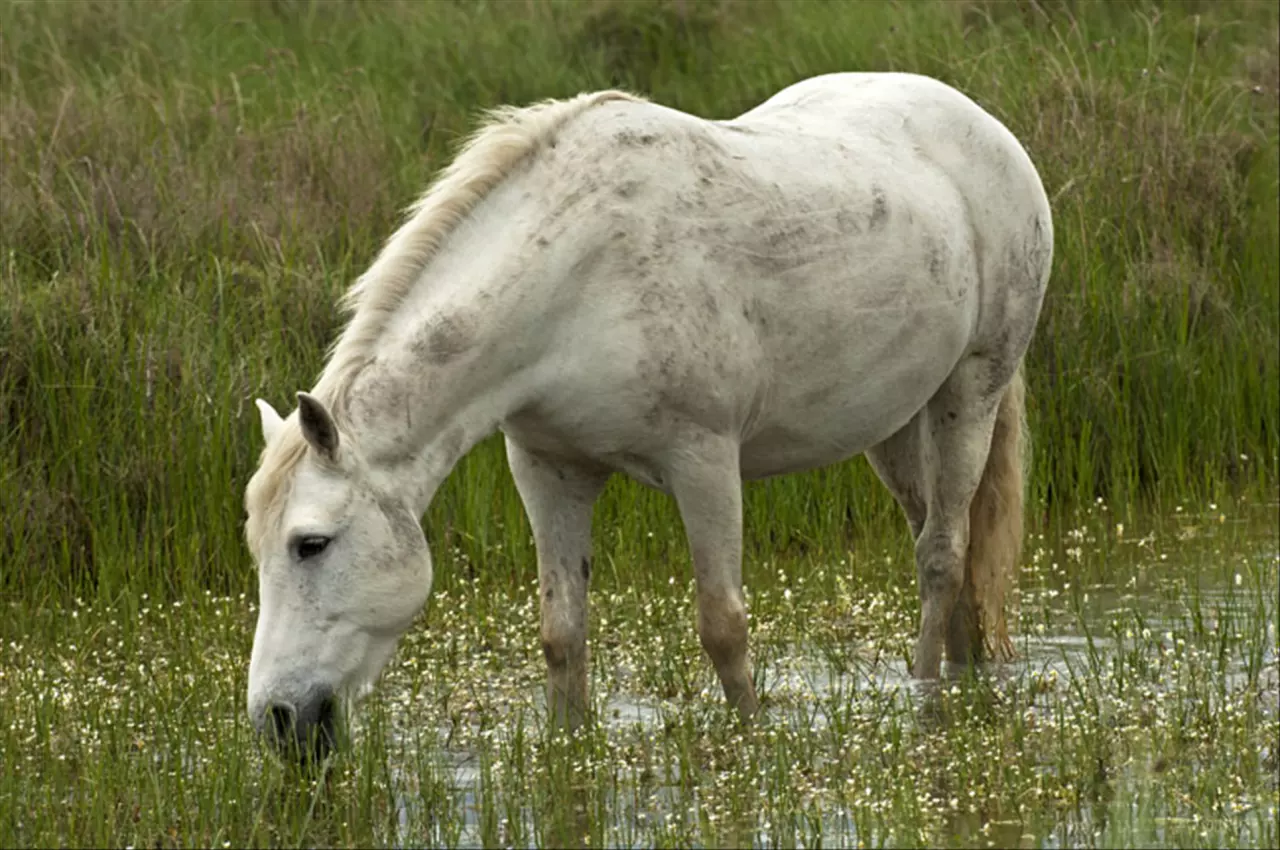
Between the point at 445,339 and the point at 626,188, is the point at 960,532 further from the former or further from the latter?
the point at 445,339

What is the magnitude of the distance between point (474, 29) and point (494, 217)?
9.02 meters

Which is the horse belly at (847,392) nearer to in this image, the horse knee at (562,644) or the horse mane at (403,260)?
the horse knee at (562,644)

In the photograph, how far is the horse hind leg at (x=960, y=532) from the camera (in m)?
7.16

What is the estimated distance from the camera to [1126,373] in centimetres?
954

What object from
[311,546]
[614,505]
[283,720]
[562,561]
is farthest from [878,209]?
[614,505]

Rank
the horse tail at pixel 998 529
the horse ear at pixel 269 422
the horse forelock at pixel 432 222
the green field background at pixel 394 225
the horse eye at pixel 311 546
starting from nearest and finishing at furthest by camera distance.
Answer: the horse eye at pixel 311 546
the horse ear at pixel 269 422
the horse forelock at pixel 432 222
the horse tail at pixel 998 529
the green field background at pixel 394 225

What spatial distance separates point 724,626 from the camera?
6059mm

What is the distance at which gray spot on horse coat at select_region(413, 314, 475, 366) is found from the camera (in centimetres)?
560

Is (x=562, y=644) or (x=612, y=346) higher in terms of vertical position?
(x=612, y=346)

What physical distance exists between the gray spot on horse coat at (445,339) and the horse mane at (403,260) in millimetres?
122

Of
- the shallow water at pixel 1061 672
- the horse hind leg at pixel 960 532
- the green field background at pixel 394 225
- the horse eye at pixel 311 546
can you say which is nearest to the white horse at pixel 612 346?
the horse eye at pixel 311 546

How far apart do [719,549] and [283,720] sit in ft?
4.47

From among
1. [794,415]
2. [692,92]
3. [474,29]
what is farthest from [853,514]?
[474,29]

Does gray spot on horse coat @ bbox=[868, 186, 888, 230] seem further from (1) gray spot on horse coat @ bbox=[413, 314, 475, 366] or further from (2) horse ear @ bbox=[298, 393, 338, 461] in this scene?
(2) horse ear @ bbox=[298, 393, 338, 461]
